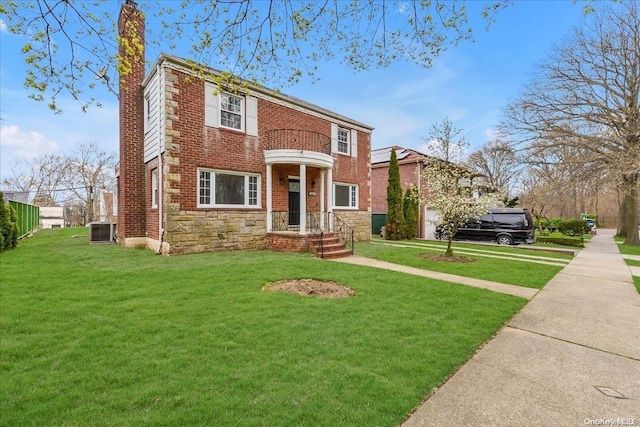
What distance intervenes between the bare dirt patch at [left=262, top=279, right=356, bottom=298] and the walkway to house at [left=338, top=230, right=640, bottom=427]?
8.64 feet

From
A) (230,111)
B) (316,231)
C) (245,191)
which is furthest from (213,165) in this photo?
(316,231)

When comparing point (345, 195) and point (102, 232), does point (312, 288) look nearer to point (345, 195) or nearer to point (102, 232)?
point (345, 195)

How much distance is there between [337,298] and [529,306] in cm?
338

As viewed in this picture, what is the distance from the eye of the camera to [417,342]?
3.72m

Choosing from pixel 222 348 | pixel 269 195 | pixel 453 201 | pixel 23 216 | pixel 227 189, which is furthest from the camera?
pixel 23 216

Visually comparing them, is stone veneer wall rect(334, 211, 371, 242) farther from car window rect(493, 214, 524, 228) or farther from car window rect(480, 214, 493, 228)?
car window rect(493, 214, 524, 228)

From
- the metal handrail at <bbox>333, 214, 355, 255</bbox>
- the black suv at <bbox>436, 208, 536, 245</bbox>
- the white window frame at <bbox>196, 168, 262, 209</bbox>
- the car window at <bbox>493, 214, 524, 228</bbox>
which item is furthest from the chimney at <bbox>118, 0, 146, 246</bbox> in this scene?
the car window at <bbox>493, 214, 524, 228</bbox>

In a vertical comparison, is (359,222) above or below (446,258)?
above

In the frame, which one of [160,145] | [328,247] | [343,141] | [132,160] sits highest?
[343,141]

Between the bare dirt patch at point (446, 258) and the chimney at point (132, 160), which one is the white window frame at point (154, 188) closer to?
the chimney at point (132, 160)

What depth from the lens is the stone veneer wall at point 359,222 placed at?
1470cm

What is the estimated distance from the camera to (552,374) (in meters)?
3.16

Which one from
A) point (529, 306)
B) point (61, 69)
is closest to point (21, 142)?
point (61, 69)

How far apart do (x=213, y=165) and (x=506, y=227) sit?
1521 cm
